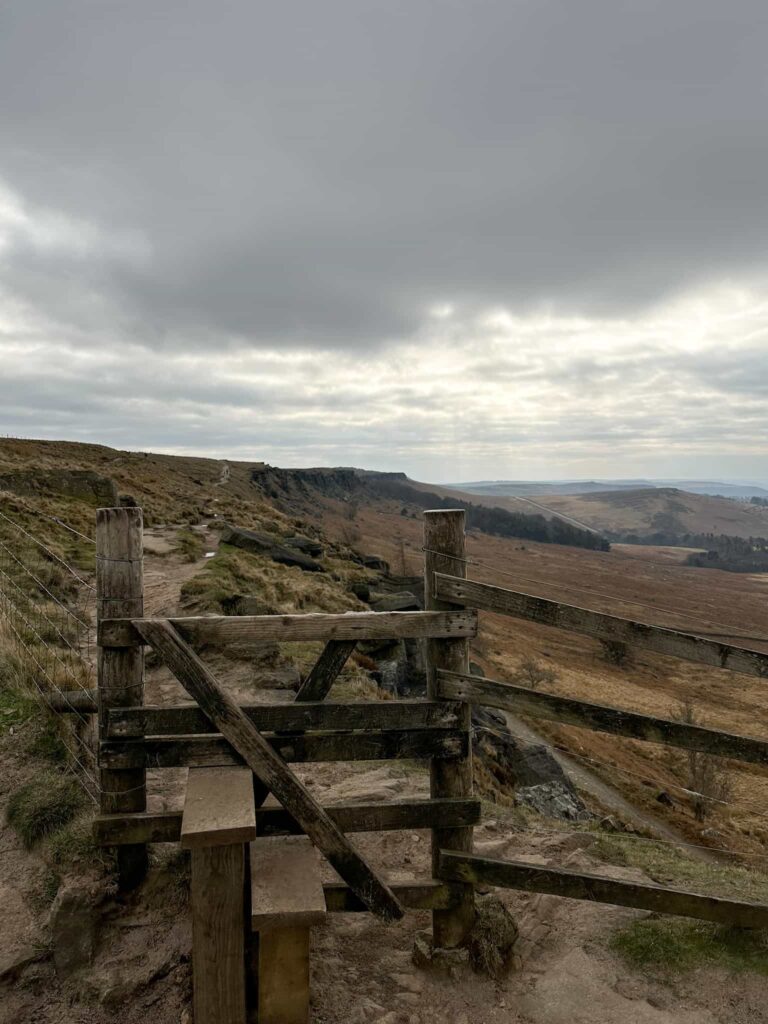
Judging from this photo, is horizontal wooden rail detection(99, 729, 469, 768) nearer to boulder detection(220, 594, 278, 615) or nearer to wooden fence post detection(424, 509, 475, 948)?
wooden fence post detection(424, 509, 475, 948)

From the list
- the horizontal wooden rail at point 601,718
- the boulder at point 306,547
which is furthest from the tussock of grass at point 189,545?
the horizontal wooden rail at point 601,718

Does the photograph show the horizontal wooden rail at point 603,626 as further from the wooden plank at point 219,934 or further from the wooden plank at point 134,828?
the wooden plank at point 134,828

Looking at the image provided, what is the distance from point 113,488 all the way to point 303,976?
2841 centimetres

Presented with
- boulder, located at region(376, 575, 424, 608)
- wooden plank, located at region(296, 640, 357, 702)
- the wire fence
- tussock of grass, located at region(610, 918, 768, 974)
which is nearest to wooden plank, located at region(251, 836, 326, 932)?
wooden plank, located at region(296, 640, 357, 702)

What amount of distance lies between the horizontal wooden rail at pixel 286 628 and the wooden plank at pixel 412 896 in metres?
1.56

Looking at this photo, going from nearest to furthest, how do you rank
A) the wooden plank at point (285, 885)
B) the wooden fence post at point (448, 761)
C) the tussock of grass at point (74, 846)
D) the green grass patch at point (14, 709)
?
the wooden plank at point (285, 885) → the wooden fence post at point (448, 761) → the tussock of grass at point (74, 846) → the green grass patch at point (14, 709)

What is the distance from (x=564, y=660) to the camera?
4116 cm

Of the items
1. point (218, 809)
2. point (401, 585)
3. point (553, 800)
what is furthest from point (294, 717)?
point (401, 585)

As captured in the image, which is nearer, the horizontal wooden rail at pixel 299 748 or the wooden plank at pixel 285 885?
the wooden plank at pixel 285 885

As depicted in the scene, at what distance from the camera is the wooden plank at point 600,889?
4.02 meters

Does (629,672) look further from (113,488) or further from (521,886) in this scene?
(521,886)

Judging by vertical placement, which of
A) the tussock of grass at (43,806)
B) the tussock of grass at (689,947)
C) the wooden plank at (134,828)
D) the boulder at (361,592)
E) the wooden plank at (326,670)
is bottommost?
the boulder at (361,592)

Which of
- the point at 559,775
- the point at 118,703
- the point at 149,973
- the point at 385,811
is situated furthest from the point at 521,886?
the point at 559,775

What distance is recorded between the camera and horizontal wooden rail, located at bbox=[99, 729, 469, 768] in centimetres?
386
